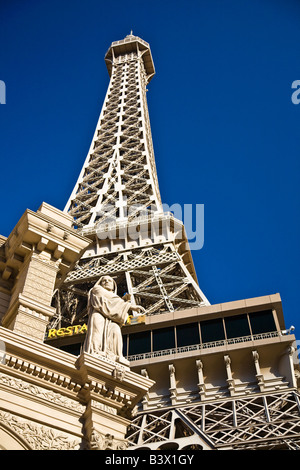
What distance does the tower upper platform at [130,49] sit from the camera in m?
98.1

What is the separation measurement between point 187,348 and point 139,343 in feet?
10.2

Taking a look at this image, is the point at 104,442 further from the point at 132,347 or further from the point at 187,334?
the point at 132,347

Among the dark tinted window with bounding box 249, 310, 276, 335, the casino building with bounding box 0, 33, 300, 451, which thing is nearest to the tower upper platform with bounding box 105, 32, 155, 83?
the casino building with bounding box 0, 33, 300, 451

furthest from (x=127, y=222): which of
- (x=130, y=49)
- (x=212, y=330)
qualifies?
(x=130, y=49)

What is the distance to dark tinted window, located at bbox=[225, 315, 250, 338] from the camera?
2986cm

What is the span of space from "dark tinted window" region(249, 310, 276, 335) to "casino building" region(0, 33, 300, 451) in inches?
2.6

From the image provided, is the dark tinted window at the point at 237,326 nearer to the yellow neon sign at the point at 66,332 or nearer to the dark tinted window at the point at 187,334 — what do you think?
the dark tinted window at the point at 187,334

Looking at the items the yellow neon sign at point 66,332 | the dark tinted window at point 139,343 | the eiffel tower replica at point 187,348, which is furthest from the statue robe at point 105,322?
the yellow neon sign at point 66,332

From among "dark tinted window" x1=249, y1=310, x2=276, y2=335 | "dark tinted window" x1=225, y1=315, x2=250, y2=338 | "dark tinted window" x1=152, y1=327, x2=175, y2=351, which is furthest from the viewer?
"dark tinted window" x1=152, y1=327, x2=175, y2=351

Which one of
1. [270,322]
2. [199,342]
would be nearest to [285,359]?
[270,322]

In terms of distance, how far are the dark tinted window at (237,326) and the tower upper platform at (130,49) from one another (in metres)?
75.7

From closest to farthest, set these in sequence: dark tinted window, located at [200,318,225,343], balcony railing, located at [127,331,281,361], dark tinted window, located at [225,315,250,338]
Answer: balcony railing, located at [127,331,281,361], dark tinted window, located at [225,315,250,338], dark tinted window, located at [200,318,225,343]

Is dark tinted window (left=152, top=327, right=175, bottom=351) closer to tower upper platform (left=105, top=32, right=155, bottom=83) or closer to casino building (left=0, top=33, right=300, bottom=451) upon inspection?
casino building (left=0, top=33, right=300, bottom=451)
